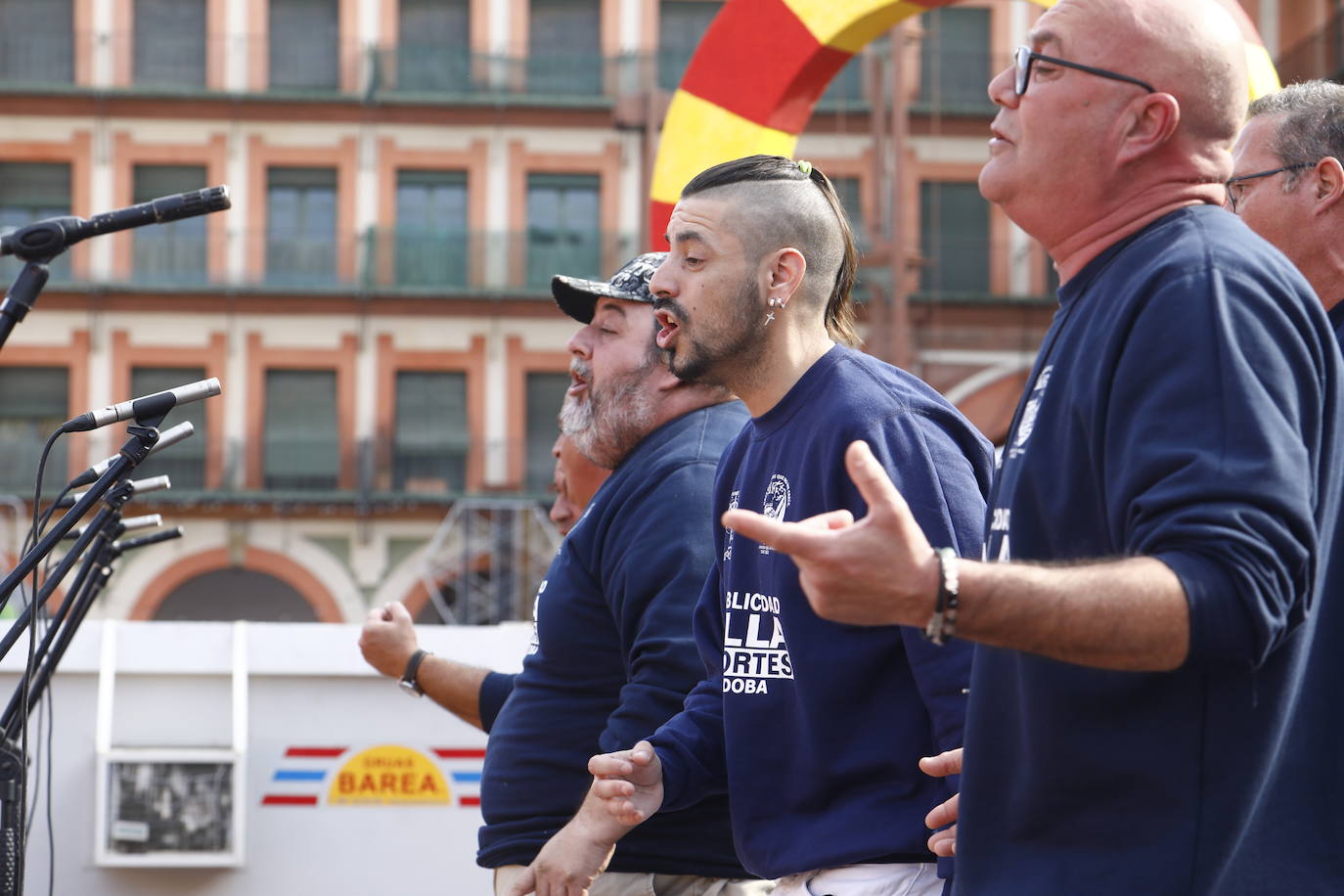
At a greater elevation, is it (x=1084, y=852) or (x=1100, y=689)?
(x=1100, y=689)

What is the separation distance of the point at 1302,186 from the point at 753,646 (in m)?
1.11

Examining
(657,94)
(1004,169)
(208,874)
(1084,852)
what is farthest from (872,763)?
(657,94)

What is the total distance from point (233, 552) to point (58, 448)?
2.95 meters

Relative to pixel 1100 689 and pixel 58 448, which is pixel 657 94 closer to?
pixel 1100 689

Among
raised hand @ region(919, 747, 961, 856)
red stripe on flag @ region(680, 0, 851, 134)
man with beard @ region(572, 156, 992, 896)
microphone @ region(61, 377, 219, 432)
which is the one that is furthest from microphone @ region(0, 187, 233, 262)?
red stripe on flag @ region(680, 0, 851, 134)

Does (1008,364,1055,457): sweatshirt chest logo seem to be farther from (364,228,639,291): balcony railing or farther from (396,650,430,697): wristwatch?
(364,228,639,291): balcony railing

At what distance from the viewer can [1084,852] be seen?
1.74m

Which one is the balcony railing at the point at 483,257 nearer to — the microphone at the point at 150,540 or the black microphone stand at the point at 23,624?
the microphone at the point at 150,540

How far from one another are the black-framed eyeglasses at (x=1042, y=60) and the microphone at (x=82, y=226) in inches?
46.4

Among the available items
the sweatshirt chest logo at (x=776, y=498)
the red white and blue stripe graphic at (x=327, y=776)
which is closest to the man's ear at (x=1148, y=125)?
the sweatshirt chest logo at (x=776, y=498)

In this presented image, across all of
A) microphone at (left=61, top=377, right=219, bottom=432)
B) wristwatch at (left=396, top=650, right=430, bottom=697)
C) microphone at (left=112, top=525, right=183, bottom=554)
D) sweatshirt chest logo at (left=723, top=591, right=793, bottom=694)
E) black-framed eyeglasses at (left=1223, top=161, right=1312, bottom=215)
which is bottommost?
wristwatch at (left=396, top=650, right=430, bottom=697)

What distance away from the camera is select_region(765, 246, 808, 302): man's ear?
285 cm

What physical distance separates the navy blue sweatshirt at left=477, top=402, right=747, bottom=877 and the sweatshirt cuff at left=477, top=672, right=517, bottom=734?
39 centimetres

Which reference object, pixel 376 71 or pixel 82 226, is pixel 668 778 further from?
pixel 376 71
